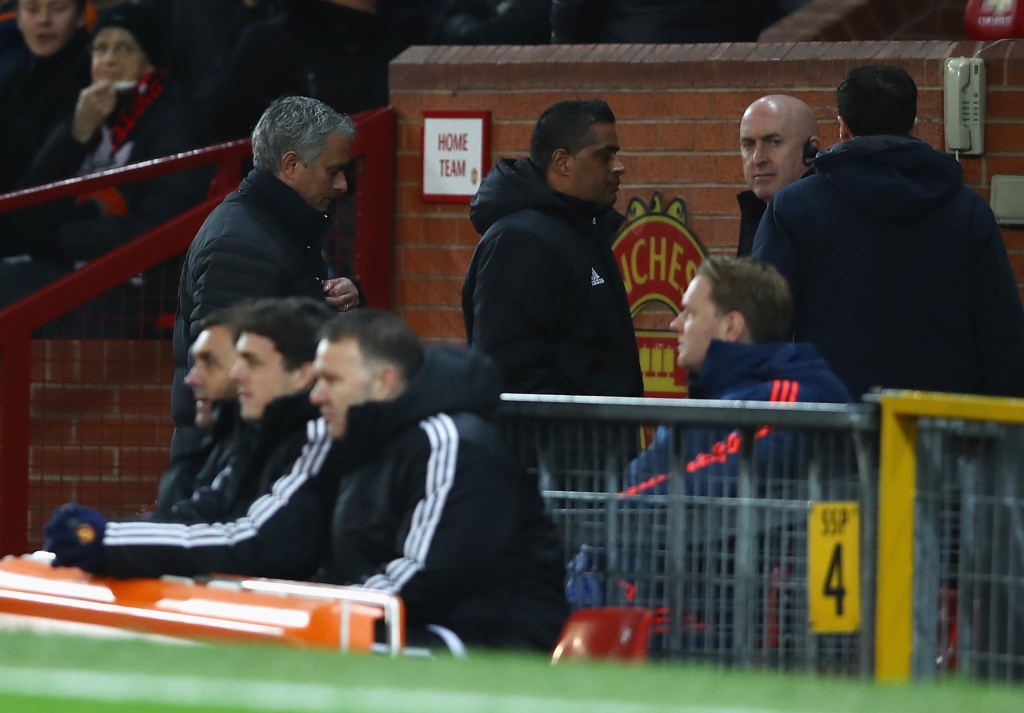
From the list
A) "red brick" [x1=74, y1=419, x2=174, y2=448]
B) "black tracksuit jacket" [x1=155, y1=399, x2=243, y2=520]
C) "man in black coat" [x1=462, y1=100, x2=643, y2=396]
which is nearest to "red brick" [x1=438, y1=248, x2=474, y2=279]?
"red brick" [x1=74, y1=419, x2=174, y2=448]

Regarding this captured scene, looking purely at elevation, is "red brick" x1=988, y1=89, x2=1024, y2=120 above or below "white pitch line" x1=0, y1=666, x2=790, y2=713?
above

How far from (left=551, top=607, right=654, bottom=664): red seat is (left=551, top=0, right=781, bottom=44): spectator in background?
414 centimetres

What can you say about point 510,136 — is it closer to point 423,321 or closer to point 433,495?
point 423,321

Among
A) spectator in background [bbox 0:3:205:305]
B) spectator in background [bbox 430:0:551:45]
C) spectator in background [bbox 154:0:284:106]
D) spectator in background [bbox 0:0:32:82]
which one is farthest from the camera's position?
spectator in background [bbox 0:0:32:82]

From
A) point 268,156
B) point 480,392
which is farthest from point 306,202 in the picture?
point 480,392

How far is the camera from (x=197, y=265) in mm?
5918

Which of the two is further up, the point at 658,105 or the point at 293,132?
the point at 658,105

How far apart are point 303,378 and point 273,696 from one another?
2.00m

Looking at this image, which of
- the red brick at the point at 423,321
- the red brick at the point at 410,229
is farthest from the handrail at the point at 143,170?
the red brick at the point at 423,321

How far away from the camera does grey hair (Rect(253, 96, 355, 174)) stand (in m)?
5.92

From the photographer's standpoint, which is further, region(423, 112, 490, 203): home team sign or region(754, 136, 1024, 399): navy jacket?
region(423, 112, 490, 203): home team sign

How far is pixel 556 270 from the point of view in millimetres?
5895

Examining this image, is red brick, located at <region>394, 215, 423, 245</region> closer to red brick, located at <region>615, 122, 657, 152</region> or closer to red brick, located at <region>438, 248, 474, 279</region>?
red brick, located at <region>438, 248, 474, 279</region>

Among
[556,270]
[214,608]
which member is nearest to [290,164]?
[556,270]
